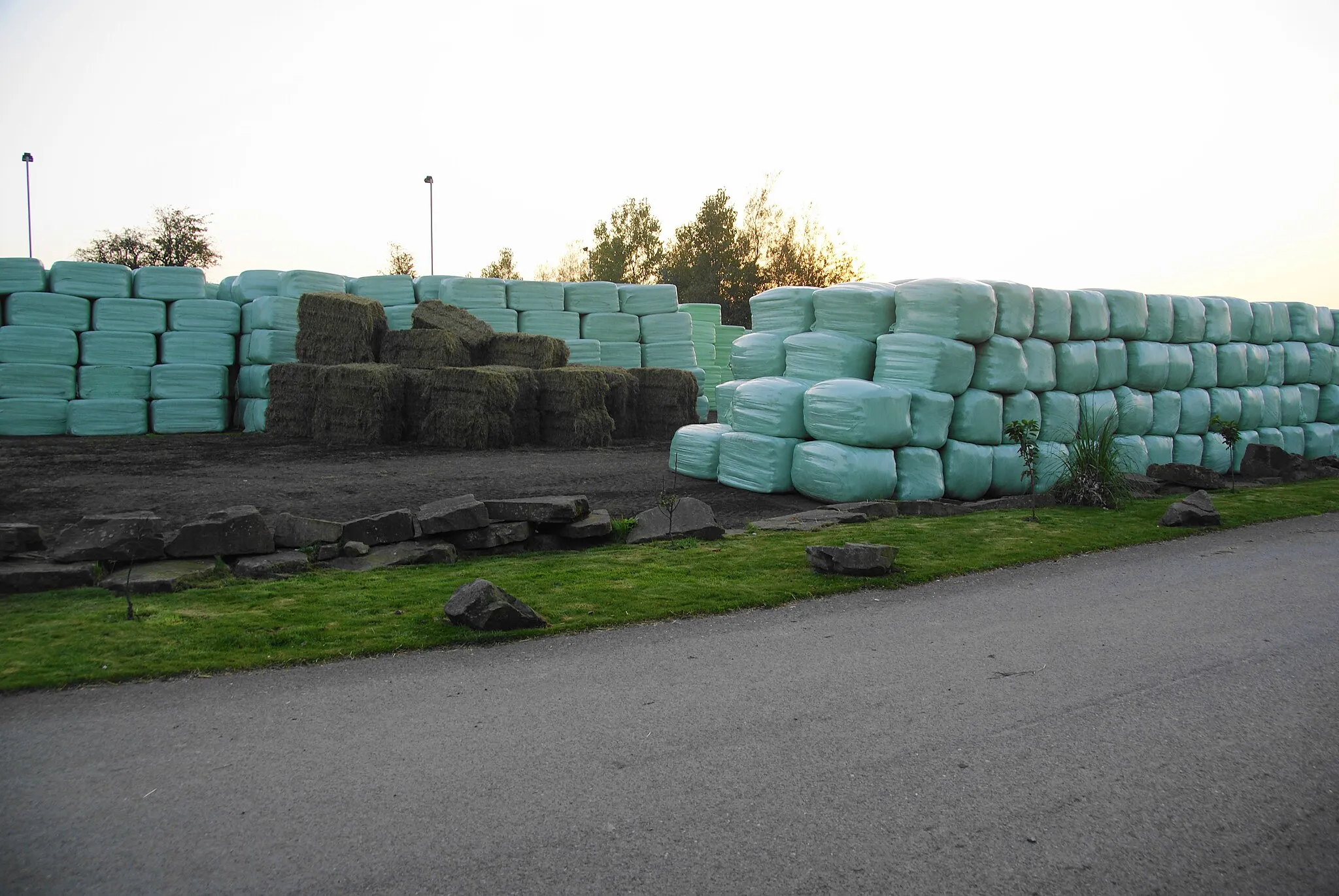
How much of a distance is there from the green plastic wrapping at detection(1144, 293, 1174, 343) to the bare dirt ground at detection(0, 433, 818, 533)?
661cm

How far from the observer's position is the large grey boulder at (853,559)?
6.73 metres

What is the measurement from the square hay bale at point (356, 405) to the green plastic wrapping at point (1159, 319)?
11.9 m

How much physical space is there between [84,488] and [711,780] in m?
8.85

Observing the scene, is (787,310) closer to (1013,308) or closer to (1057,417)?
(1013,308)

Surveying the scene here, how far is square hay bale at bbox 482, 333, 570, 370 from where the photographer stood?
16.6 m

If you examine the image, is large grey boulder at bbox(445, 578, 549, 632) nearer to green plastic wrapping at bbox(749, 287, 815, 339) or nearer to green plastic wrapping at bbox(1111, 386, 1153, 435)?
green plastic wrapping at bbox(749, 287, 815, 339)

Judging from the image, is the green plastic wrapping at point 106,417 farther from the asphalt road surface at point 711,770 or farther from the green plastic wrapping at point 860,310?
the asphalt road surface at point 711,770

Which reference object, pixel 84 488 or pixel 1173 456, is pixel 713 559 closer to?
pixel 84 488

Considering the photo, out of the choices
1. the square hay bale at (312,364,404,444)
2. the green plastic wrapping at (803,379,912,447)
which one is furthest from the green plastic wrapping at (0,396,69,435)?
the green plastic wrapping at (803,379,912,447)

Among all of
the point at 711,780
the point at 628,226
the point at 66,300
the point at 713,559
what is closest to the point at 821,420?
the point at 713,559

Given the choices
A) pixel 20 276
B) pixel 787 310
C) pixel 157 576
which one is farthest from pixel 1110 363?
pixel 20 276

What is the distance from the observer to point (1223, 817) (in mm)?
3168

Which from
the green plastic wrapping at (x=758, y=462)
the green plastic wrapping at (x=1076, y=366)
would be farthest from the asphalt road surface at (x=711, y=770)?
the green plastic wrapping at (x=1076, y=366)

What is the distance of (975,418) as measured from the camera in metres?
10.8
